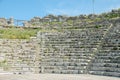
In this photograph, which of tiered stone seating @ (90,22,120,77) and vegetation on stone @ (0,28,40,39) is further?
vegetation on stone @ (0,28,40,39)

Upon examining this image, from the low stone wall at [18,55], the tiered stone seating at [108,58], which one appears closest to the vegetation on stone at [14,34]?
the low stone wall at [18,55]

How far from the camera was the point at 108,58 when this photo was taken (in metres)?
19.1

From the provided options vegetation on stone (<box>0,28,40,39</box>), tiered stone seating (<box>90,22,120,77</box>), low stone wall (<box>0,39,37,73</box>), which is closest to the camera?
tiered stone seating (<box>90,22,120,77</box>)

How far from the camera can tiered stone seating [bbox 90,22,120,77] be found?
1798cm

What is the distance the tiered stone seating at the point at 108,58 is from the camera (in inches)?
708

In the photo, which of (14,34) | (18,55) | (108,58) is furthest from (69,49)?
(14,34)

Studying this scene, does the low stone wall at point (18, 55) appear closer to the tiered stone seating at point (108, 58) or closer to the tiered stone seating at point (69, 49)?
the tiered stone seating at point (69, 49)

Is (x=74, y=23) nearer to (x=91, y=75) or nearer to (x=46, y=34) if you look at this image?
(x=46, y=34)

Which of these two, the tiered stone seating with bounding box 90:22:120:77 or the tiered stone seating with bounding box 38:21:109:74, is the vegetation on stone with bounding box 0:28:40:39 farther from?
the tiered stone seating with bounding box 90:22:120:77

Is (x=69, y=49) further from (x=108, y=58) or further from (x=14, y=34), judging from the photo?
(x=14, y=34)

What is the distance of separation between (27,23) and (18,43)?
22.9ft

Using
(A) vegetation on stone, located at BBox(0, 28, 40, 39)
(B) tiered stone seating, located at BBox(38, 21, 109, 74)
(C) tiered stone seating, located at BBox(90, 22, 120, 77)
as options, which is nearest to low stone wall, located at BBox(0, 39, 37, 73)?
(B) tiered stone seating, located at BBox(38, 21, 109, 74)

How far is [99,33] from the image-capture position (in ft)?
77.7

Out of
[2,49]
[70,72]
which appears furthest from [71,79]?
[2,49]
